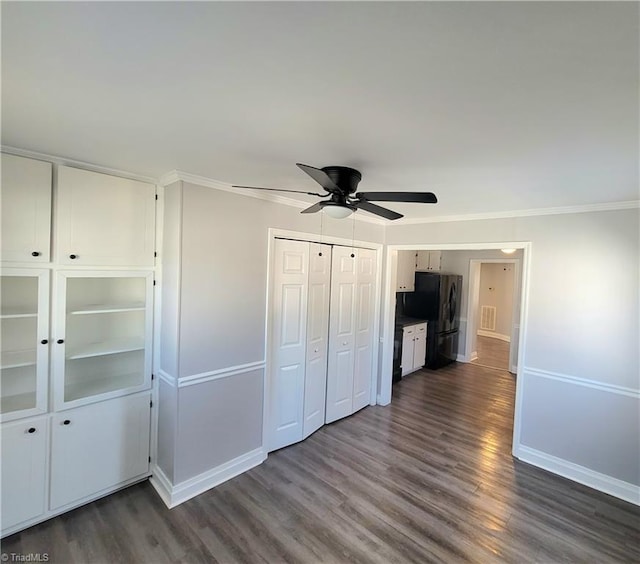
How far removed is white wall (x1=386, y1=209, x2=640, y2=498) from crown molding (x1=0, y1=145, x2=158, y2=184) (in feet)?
10.9

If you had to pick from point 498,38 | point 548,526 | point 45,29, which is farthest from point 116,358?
point 548,526

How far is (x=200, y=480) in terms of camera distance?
264cm

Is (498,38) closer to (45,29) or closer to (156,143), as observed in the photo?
(45,29)

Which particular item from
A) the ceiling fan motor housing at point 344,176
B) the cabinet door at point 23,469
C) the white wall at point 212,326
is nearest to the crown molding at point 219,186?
the white wall at point 212,326

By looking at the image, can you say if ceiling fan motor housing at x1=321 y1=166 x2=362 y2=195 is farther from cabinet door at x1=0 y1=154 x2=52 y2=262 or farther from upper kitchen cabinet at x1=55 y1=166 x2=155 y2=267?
cabinet door at x1=0 y1=154 x2=52 y2=262

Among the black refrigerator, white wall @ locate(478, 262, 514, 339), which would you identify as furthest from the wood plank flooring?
the black refrigerator

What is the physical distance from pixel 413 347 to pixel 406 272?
1.32 meters

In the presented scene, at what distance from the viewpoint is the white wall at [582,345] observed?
107 inches

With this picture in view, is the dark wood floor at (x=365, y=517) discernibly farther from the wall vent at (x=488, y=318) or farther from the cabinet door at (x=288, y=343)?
the wall vent at (x=488, y=318)

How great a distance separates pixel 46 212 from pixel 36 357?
970 mm

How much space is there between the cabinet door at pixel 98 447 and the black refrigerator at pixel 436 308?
4.80 metres

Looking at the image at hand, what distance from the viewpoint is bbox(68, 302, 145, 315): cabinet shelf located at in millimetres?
2385

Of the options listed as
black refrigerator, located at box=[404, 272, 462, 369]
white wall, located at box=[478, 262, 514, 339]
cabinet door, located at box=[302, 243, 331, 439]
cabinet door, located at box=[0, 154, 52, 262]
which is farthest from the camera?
white wall, located at box=[478, 262, 514, 339]

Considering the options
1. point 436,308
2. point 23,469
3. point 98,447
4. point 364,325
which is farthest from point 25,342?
point 436,308
